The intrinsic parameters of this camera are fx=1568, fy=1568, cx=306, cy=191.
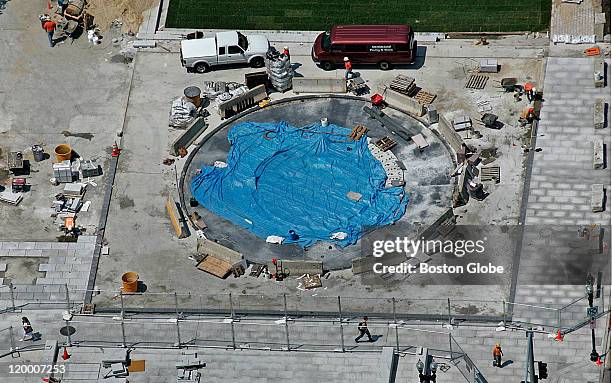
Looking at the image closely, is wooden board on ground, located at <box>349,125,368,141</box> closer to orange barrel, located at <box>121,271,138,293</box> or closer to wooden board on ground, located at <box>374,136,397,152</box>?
wooden board on ground, located at <box>374,136,397,152</box>

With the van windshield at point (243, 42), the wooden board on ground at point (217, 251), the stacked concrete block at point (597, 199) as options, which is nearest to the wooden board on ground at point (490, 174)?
the stacked concrete block at point (597, 199)

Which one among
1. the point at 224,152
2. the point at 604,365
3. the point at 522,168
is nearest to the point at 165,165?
the point at 224,152

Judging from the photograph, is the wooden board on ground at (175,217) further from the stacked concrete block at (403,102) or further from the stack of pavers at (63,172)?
the stacked concrete block at (403,102)

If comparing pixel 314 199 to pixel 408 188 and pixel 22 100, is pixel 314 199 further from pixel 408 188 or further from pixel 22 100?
pixel 22 100

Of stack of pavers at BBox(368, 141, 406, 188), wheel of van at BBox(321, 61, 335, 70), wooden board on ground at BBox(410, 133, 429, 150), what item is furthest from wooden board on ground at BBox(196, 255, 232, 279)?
wheel of van at BBox(321, 61, 335, 70)

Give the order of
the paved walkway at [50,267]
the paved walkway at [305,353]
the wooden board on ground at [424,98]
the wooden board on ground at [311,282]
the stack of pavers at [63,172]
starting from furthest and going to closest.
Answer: the wooden board on ground at [424,98] → the stack of pavers at [63,172] → the paved walkway at [50,267] → the wooden board on ground at [311,282] → the paved walkway at [305,353]

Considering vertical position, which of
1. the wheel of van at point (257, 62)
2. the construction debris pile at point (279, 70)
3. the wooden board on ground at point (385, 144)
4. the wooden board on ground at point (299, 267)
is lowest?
the wooden board on ground at point (299, 267)

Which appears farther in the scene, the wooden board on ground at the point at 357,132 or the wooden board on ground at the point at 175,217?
the wooden board on ground at the point at 357,132
